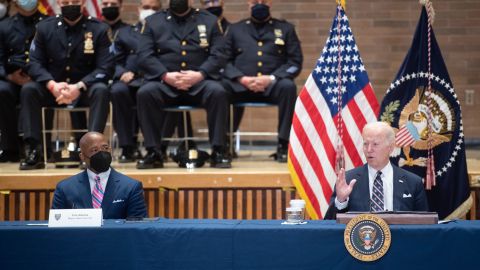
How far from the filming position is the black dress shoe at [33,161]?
7145 millimetres

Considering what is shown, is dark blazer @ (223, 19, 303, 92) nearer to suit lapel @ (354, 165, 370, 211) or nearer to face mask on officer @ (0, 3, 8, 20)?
face mask on officer @ (0, 3, 8, 20)

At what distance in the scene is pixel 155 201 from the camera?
21.9 feet

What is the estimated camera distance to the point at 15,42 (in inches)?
320

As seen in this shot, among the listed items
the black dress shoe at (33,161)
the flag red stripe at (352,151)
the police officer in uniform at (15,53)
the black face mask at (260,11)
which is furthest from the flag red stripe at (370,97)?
the police officer in uniform at (15,53)

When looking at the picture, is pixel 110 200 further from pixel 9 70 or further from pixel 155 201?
pixel 9 70

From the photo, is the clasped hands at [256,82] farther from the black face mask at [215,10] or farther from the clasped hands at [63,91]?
the clasped hands at [63,91]

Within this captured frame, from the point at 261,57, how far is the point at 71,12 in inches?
73.7

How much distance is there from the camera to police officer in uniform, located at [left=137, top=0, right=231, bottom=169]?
286 inches

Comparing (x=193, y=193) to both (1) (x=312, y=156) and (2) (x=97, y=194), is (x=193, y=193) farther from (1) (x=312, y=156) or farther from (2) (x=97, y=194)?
(2) (x=97, y=194)

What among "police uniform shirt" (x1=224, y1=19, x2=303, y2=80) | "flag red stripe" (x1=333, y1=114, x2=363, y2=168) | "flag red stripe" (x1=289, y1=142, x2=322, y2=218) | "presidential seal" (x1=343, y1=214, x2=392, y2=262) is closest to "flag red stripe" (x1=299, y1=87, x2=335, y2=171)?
"flag red stripe" (x1=333, y1=114, x2=363, y2=168)

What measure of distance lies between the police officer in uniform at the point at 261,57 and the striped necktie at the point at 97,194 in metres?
2.75

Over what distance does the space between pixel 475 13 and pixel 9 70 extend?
5823 mm

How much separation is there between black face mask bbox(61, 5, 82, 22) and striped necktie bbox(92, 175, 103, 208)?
2.88 m

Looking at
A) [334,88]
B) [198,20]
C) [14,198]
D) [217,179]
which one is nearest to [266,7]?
[198,20]
